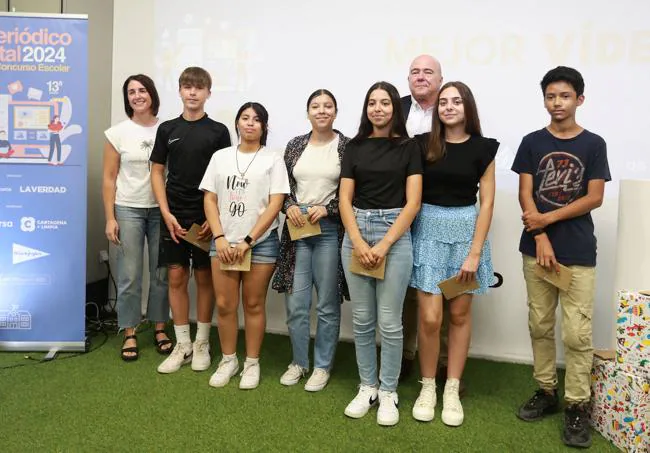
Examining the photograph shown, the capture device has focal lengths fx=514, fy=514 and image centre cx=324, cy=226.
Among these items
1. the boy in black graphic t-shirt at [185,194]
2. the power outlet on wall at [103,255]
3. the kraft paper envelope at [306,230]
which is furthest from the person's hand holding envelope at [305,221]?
the power outlet on wall at [103,255]

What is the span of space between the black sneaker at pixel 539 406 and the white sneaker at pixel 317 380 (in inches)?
36.8

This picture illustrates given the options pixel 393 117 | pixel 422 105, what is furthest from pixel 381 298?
pixel 422 105

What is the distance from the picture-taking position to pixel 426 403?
231 cm

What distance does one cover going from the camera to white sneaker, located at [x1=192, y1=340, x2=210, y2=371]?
2814 mm

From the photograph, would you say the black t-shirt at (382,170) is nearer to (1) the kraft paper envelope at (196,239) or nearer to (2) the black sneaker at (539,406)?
(1) the kraft paper envelope at (196,239)

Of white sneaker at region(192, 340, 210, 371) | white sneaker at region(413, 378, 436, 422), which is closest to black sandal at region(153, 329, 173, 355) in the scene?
white sneaker at region(192, 340, 210, 371)

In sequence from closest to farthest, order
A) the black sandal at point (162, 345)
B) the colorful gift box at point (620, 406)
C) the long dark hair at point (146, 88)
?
the colorful gift box at point (620, 406), the long dark hair at point (146, 88), the black sandal at point (162, 345)

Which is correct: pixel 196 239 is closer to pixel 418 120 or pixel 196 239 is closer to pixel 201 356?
pixel 201 356

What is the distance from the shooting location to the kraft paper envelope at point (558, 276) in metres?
2.19

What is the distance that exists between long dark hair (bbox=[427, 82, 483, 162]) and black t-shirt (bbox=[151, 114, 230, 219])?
117 centimetres

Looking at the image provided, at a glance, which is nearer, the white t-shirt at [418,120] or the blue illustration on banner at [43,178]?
the white t-shirt at [418,120]

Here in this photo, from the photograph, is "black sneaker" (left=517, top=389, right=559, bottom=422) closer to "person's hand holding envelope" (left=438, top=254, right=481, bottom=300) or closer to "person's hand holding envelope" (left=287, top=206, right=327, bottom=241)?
"person's hand holding envelope" (left=438, top=254, right=481, bottom=300)

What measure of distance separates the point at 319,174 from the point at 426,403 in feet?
3.83

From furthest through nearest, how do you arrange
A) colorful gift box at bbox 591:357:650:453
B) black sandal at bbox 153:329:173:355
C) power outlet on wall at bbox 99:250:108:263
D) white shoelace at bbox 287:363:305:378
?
power outlet on wall at bbox 99:250:108:263, black sandal at bbox 153:329:173:355, white shoelace at bbox 287:363:305:378, colorful gift box at bbox 591:357:650:453
